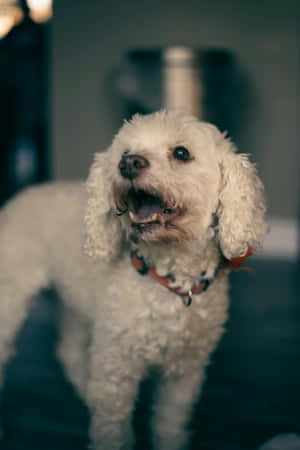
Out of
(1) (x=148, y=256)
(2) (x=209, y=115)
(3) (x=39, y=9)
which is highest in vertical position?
(3) (x=39, y=9)

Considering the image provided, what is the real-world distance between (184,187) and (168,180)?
5cm

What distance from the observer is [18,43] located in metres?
5.70

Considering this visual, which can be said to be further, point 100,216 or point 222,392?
point 222,392

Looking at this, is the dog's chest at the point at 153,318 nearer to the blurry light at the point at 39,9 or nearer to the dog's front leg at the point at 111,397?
the dog's front leg at the point at 111,397

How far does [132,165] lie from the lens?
923mm

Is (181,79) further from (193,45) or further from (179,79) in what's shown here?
(193,45)

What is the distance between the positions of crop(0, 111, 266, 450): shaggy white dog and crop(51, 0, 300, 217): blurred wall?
2.28 meters

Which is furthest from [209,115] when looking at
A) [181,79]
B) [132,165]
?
[132,165]

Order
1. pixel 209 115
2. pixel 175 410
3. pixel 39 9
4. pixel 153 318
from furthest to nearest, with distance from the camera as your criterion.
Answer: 1. pixel 39 9
2. pixel 209 115
3. pixel 175 410
4. pixel 153 318

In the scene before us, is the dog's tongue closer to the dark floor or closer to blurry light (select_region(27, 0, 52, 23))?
the dark floor

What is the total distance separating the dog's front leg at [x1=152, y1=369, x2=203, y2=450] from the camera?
4.13 ft

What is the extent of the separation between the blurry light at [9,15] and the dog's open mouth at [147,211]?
367 centimetres

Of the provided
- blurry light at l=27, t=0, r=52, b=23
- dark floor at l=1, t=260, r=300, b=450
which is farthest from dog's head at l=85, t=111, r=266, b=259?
blurry light at l=27, t=0, r=52, b=23

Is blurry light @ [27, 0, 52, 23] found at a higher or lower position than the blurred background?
higher
